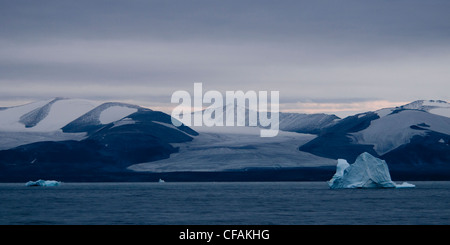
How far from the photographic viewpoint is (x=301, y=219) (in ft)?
185

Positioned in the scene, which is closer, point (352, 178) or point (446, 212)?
point (446, 212)

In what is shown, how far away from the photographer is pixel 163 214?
62375 mm
